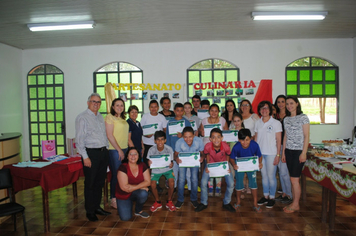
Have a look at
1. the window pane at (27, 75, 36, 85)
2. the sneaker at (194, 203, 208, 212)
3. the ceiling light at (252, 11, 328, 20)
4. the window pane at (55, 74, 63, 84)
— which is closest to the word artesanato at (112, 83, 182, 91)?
the window pane at (55, 74, 63, 84)

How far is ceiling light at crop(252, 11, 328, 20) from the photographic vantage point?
16.1 ft

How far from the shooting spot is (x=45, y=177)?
10.2 feet

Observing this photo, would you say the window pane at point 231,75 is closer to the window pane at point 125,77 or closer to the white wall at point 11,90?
the window pane at point 125,77

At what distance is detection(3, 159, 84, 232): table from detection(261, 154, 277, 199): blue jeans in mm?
2873

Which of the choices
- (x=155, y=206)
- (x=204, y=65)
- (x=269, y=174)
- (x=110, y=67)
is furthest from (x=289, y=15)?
(x=110, y=67)

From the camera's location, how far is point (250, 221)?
3363mm

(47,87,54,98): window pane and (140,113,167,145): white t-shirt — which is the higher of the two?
(47,87,54,98): window pane

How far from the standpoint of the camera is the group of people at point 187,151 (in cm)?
337

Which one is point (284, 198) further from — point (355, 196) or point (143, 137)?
point (143, 137)

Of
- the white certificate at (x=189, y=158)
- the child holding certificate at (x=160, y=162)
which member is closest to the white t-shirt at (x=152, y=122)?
the child holding certificate at (x=160, y=162)

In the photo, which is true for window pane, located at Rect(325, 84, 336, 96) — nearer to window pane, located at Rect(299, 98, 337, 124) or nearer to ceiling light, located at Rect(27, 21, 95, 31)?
window pane, located at Rect(299, 98, 337, 124)

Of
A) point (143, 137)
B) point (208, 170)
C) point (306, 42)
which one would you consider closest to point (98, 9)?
point (143, 137)

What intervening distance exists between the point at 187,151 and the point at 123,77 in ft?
14.7

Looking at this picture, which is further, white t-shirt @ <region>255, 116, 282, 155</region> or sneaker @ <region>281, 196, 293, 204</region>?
sneaker @ <region>281, 196, 293, 204</region>
